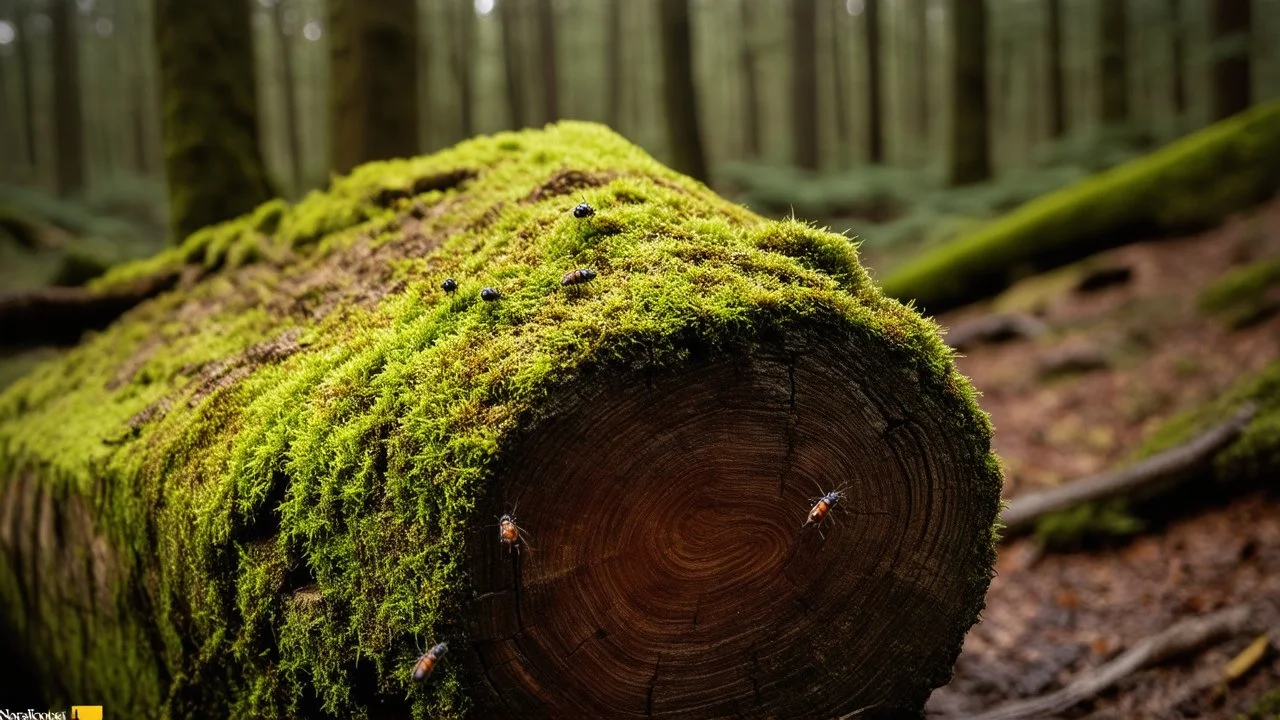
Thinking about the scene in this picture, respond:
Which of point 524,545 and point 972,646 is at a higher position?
point 524,545

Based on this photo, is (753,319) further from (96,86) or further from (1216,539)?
(96,86)

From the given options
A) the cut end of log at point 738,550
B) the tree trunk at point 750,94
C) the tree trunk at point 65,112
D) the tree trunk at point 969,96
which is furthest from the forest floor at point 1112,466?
the tree trunk at point 65,112

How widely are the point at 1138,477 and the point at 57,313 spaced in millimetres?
8088

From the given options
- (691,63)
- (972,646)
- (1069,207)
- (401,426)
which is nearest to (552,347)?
(401,426)

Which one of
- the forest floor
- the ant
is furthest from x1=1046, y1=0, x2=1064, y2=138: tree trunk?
the ant

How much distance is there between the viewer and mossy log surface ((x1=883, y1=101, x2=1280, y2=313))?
9008 millimetres

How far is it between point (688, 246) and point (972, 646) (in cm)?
369

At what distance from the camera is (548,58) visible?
2383 cm

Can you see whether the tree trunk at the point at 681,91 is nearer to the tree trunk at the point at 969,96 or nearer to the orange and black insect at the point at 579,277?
the tree trunk at the point at 969,96

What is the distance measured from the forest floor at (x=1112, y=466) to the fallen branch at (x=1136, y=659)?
5 centimetres

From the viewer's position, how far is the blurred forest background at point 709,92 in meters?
12.0

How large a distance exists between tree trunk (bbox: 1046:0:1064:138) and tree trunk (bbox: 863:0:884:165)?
474 centimetres

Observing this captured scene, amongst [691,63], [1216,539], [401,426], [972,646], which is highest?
[691,63]

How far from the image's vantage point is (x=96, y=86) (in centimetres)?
4412
